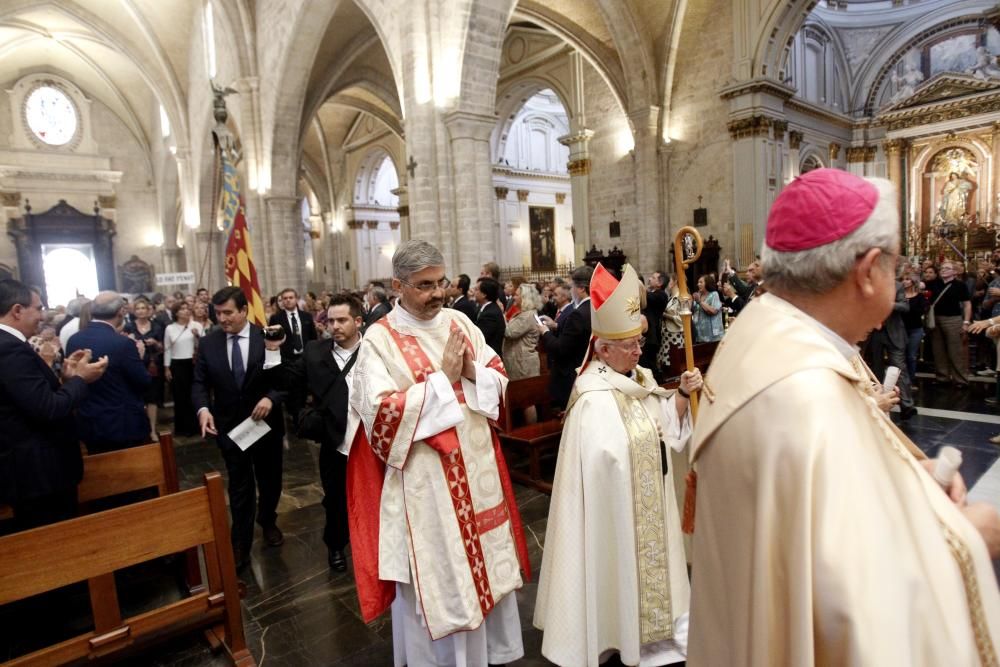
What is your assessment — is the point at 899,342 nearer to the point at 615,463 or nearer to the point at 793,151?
the point at 615,463

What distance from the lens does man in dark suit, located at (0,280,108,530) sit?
285 cm

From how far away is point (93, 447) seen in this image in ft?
13.7

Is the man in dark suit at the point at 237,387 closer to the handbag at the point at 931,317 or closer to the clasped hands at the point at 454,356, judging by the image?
the clasped hands at the point at 454,356

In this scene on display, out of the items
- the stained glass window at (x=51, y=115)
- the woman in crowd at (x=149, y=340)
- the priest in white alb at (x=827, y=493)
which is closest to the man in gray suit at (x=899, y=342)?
the priest in white alb at (x=827, y=493)

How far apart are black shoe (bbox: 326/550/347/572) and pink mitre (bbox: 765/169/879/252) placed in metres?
3.60

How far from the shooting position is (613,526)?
2525 millimetres

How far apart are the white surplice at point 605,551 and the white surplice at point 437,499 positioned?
250 millimetres

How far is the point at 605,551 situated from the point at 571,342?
2.13 m

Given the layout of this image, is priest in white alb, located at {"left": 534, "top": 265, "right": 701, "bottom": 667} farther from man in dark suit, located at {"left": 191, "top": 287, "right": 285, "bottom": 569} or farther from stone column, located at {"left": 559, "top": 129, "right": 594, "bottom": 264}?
stone column, located at {"left": 559, "top": 129, "right": 594, "bottom": 264}

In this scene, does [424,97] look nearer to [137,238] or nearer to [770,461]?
[770,461]

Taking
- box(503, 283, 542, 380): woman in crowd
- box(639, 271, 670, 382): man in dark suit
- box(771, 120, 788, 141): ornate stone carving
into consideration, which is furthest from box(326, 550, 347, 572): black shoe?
box(771, 120, 788, 141): ornate stone carving

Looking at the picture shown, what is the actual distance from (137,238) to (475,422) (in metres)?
28.1

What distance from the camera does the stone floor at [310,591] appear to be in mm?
3020

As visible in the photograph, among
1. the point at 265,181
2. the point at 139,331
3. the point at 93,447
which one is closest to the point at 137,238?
the point at 265,181
